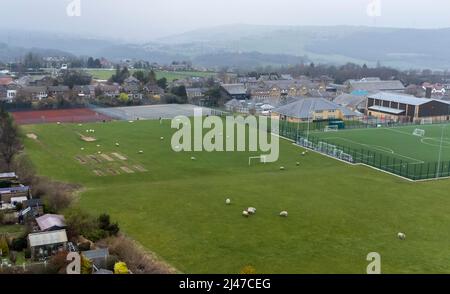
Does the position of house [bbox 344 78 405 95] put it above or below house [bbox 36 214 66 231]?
above

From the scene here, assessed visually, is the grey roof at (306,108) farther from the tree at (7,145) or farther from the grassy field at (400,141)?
the tree at (7,145)

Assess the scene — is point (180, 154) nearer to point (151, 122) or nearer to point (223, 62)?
point (151, 122)

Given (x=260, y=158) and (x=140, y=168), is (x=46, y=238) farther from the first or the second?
(x=260, y=158)

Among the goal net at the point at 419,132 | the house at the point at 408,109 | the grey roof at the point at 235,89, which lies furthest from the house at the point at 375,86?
the goal net at the point at 419,132

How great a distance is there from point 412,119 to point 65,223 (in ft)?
89.0

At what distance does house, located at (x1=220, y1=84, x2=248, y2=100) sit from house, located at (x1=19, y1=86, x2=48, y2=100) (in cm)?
1596

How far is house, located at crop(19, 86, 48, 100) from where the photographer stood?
39.1 meters

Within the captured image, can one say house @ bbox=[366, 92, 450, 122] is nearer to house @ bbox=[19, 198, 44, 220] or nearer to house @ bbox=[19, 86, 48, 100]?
house @ bbox=[19, 198, 44, 220]

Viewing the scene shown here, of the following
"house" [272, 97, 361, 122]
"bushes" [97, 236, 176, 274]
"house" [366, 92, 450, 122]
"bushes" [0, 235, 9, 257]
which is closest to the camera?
"bushes" [97, 236, 176, 274]

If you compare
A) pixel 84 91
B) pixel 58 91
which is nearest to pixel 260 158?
pixel 84 91

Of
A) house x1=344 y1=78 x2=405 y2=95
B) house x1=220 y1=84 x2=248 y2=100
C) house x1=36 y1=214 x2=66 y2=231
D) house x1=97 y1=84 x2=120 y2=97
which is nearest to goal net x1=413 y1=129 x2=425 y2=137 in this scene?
house x1=220 y1=84 x2=248 y2=100

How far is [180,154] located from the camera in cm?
2069

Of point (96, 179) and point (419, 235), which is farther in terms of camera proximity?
point (96, 179)

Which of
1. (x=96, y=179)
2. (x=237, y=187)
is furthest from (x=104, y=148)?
(x=237, y=187)
